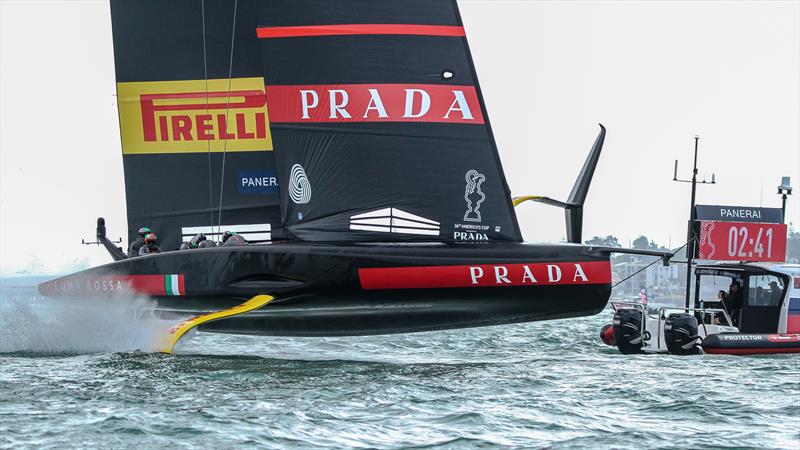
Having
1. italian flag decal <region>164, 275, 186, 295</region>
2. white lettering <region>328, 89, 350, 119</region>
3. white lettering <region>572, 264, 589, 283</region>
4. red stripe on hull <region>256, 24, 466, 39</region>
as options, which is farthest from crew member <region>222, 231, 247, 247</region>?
white lettering <region>572, 264, 589, 283</region>

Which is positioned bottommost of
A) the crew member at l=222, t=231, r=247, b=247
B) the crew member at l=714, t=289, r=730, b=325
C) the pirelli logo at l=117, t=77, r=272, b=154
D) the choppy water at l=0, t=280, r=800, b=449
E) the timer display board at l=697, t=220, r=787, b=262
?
the crew member at l=714, t=289, r=730, b=325

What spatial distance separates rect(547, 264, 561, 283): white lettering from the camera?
1123 cm

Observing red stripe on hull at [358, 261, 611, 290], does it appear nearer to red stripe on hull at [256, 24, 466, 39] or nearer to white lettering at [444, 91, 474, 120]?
white lettering at [444, 91, 474, 120]

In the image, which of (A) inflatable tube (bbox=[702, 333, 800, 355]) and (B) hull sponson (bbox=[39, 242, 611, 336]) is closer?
(B) hull sponson (bbox=[39, 242, 611, 336])

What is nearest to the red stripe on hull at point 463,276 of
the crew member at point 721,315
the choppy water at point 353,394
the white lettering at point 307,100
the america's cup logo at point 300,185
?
the choppy water at point 353,394

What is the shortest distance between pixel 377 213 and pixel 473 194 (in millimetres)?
969

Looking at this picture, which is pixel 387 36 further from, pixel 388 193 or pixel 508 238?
pixel 508 238

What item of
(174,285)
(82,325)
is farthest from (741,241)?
(82,325)

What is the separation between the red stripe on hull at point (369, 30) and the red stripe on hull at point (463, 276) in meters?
2.37

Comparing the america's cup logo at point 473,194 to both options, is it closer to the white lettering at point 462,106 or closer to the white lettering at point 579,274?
the white lettering at point 462,106

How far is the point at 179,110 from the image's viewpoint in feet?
46.6

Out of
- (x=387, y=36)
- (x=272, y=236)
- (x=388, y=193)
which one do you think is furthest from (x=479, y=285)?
(x=272, y=236)

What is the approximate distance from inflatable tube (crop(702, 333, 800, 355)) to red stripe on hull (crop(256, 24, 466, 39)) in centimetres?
507

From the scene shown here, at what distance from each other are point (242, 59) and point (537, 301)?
510 cm
